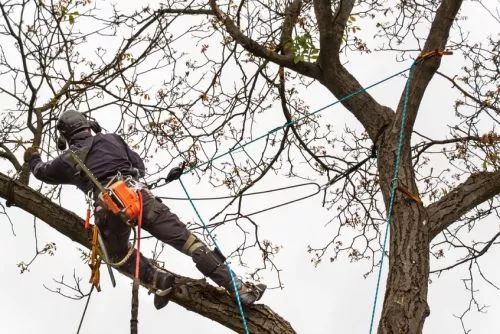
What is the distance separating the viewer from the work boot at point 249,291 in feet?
14.3

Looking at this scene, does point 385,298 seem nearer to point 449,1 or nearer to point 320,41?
point 320,41

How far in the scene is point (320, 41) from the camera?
5277 millimetres

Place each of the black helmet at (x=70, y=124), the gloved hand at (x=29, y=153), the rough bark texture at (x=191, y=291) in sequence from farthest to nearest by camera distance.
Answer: the gloved hand at (x=29, y=153) → the black helmet at (x=70, y=124) → the rough bark texture at (x=191, y=291)

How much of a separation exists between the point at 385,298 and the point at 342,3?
2.27 m

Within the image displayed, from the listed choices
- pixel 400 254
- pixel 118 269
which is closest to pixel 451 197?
pixel 400 254

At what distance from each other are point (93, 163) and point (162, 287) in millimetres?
969

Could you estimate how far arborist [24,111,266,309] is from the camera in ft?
14.8

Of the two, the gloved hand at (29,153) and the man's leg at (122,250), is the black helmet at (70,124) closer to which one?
the gloved hand at (29,153)

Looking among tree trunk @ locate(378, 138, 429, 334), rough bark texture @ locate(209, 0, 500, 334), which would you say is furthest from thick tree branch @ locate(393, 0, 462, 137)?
tree trunk @ locate(378, 138, 429, 334)

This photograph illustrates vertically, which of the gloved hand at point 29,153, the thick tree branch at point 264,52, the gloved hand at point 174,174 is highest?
the thick tree branch at point 264,52

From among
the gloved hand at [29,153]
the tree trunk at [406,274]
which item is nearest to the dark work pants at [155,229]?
the gloved hand at [29,153]

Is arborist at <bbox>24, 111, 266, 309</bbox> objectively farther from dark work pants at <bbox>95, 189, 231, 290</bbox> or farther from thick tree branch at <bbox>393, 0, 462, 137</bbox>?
thick tree branch at <bbox>393, 0, 462, 137</bbox>

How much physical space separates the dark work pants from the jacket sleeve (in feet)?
1.33

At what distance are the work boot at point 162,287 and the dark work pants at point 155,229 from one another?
88 millimetres
